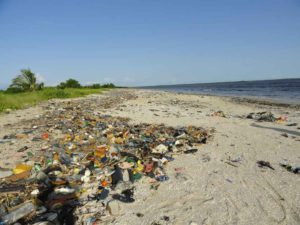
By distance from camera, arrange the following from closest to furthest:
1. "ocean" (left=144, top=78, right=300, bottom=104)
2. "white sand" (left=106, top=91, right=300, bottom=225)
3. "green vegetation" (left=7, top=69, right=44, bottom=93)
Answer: "white sand" (left=106, top=91, right=300, bottom=225) → "ocean" (left=144, top=78, right=300, bottom=104) → "green vegetation" (left=7, top=69, right=44, bottom=93)

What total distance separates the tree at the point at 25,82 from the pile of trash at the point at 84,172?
19.7 metres

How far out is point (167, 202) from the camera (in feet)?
9.17

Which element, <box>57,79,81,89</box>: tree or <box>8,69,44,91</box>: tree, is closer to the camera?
<box>8,69,44,91</box>: tree

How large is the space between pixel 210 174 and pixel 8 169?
3671 millimetres

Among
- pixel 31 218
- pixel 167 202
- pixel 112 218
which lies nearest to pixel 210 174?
pixel 167 202

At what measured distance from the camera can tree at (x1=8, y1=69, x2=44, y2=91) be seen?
22141 mm

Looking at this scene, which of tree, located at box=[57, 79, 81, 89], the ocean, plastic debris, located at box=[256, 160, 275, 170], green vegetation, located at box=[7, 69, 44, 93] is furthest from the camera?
tree, located at box=[57, 79, 81, 89]

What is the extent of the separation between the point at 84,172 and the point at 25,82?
23.2 metres

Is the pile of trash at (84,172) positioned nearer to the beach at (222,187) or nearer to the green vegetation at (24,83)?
the beach at (222,187)

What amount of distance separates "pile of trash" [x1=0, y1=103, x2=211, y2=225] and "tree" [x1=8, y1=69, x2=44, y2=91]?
1973 centimetres

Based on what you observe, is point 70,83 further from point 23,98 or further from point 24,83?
point 23,98

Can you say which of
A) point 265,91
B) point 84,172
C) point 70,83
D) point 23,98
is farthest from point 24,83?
point 265,91

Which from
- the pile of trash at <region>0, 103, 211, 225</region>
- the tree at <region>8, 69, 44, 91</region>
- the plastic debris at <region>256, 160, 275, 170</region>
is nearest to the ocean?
the plastic debris at <region>256, 160, 275, 170</region>

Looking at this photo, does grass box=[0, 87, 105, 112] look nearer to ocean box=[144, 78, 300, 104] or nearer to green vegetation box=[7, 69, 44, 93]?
green vegetation box=[7, 69, 44, 93]
